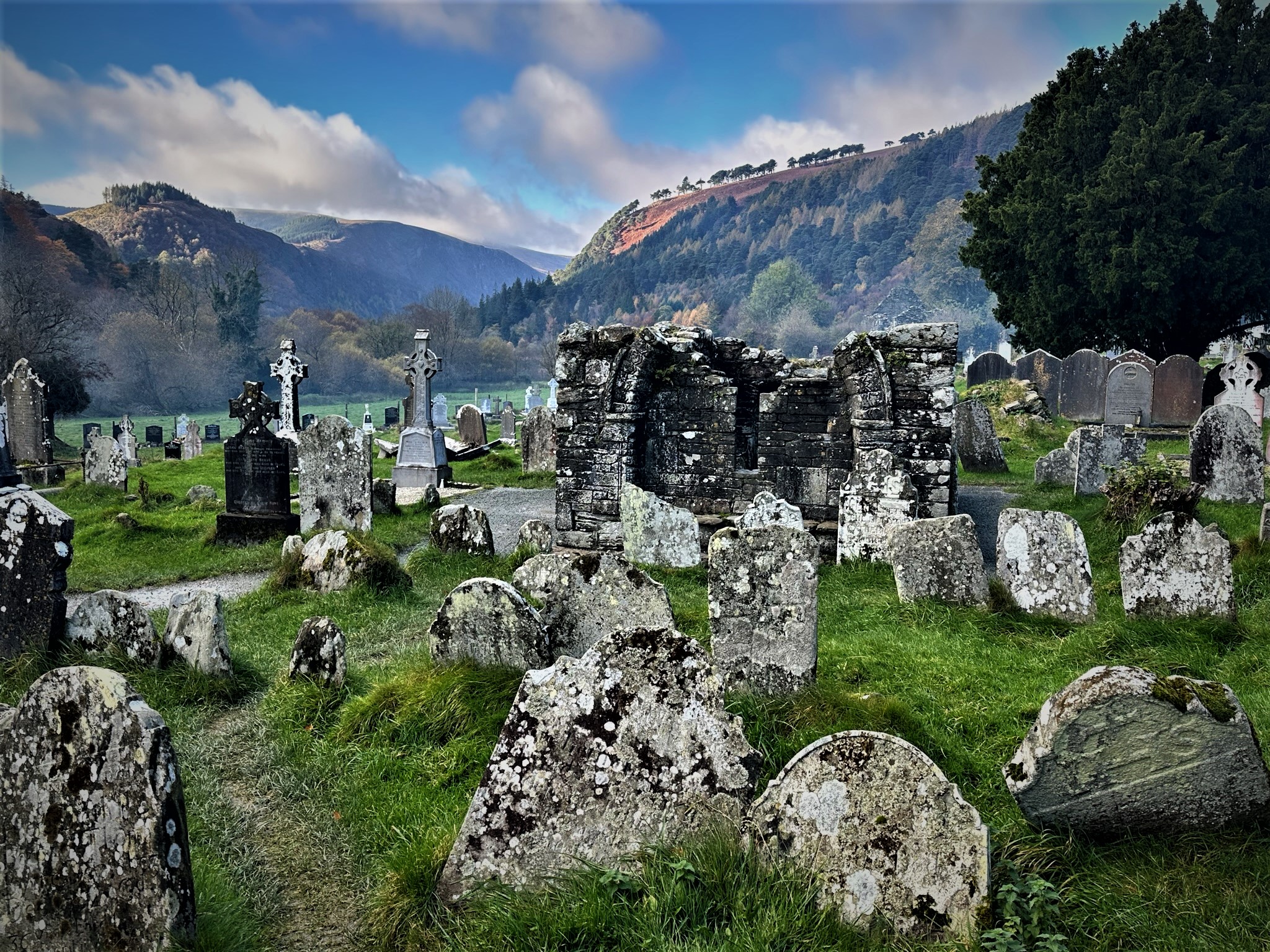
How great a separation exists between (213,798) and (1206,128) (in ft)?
91.6

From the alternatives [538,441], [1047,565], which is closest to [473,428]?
[538,441]

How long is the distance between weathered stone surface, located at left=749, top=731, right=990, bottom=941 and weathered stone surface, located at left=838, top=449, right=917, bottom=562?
6909 millimetres

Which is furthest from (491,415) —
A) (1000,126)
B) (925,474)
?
(1000,126)

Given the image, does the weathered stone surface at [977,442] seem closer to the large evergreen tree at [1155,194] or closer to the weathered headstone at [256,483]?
the large evergreen tree at [1155,194]

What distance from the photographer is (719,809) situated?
10.8ft

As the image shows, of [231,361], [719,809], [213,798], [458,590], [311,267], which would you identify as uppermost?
[311,267]

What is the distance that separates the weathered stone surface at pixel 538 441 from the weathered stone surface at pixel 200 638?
1292 centimetres

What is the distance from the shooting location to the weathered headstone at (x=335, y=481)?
11.7 meters

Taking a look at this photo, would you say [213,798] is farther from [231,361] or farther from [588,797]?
[231,361]

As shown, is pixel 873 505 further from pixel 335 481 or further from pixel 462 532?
pixel 335 481

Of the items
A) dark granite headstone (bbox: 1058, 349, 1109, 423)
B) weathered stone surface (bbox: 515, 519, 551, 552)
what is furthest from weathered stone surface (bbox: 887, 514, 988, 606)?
dark granite headstone (bbox: 1058, 349, 1109, 423)

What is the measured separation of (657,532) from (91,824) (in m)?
7.07

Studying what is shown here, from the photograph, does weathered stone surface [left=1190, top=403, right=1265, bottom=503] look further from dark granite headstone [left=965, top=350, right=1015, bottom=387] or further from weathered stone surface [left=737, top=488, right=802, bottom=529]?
dark granite headstone [left=965, top=350, right=1015, bottom=387]

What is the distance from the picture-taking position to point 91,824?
2875 millimetres
